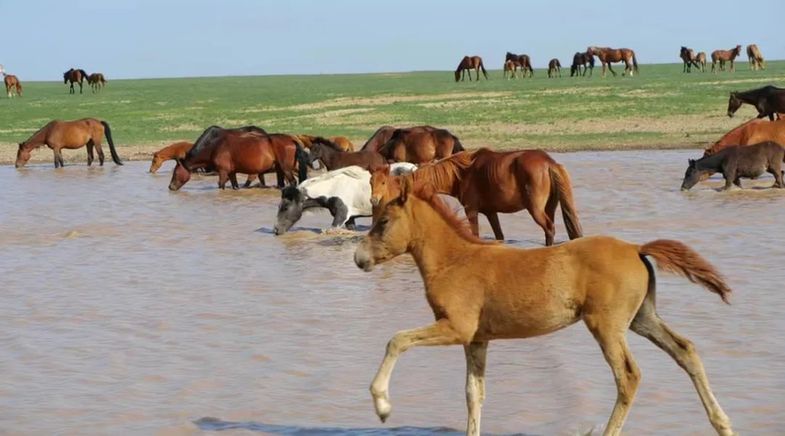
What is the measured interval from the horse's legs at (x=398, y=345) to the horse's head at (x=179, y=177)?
1559 centimetres

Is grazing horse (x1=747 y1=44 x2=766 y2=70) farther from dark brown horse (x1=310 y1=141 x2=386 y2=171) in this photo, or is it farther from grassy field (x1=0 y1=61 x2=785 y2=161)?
dark brown horse (x1=310 y1=141 x2=386 y2=171)

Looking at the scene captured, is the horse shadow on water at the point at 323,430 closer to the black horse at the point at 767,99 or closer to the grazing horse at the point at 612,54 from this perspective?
the black horse at the point at 767,99

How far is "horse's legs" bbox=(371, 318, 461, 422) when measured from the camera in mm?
5777

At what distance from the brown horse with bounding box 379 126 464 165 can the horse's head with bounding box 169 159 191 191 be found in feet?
12.3

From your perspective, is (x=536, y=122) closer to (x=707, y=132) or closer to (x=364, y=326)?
(x=707, y=132)

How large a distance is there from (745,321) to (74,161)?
73.5ft

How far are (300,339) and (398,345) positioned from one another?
3246 mm

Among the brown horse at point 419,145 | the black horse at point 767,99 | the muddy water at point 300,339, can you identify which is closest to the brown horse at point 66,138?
the brown horse at point 419,145

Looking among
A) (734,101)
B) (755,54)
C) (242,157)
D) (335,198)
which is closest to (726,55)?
(755,54)

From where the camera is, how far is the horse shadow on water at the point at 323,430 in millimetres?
6586

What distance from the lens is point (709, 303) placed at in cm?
985

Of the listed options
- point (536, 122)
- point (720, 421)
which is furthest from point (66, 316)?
point (536, 122)

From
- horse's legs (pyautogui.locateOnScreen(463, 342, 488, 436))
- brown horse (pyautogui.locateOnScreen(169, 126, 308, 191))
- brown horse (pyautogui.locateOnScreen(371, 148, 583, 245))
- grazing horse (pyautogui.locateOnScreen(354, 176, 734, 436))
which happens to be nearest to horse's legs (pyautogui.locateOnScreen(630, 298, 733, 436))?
grazing horse (pyautogui.locateOnScreen(354, 176, 734, 436))

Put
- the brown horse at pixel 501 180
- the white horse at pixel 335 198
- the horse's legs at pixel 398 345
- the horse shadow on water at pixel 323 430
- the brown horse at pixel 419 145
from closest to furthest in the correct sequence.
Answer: the horse's legs at pixel 398 345, the horse shadow on water at pixel 323 430, the brown horse at pixel 501 180, the white horse at pixel 335 198, the brown horse at pixel 419 145
